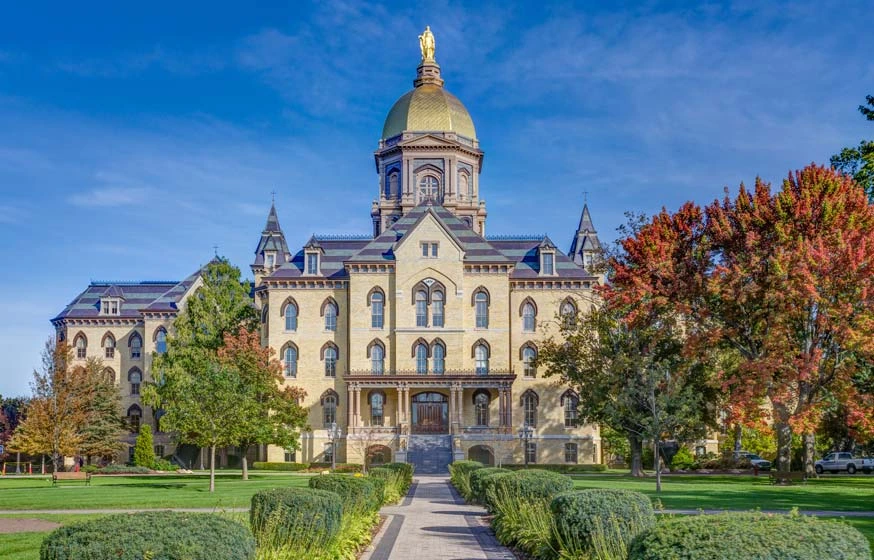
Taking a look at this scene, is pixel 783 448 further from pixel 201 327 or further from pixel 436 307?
pixel 201 327

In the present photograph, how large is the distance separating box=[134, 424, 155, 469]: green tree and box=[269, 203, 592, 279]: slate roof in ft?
47.5

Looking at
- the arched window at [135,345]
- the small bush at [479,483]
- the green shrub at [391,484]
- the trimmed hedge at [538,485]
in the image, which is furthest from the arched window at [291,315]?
the trimmed hedge at [538,485]

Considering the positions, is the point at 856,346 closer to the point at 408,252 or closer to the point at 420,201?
the point at 408,252

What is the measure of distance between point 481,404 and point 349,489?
136 feet

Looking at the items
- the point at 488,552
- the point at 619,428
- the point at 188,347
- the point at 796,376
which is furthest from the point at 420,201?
the point at 488,552

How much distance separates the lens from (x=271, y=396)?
5291 centimetres

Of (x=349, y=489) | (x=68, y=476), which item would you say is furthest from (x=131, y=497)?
(x=68, y=476)

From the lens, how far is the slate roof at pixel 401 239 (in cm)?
6128

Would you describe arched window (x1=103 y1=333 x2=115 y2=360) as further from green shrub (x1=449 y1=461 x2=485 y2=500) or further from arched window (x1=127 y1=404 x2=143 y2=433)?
green shrub (x1=449 y1=461 x2=485 y2=500)

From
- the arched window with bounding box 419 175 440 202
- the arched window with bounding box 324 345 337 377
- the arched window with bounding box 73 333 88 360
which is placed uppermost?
the arched window with bounding box 419 175 440 202

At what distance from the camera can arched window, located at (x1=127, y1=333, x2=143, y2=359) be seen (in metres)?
72.1

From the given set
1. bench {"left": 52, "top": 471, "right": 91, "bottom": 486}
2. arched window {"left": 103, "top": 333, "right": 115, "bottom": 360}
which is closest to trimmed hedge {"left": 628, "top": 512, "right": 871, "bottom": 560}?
bench {"left": 52, "top": 471, "right": 91, "bottom": 486}

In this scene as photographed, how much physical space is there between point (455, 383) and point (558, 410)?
7.95 meters

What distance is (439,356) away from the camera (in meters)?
60.3
